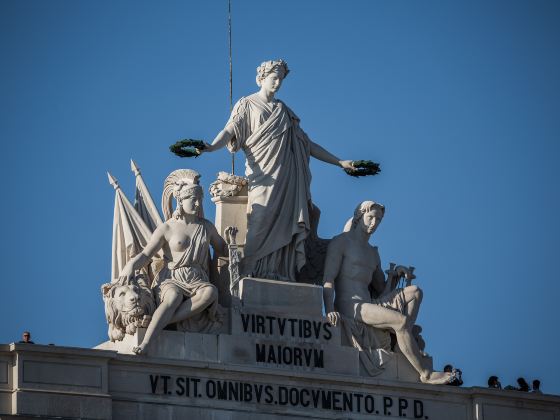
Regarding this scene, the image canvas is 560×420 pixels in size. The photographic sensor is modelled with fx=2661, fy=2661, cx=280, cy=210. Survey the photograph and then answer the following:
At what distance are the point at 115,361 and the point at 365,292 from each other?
5982 millimetres

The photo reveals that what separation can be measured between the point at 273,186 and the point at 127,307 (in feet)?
14.0

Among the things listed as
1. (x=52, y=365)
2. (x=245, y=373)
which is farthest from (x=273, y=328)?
(x=52, y=365)

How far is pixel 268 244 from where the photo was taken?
5103 centimetres

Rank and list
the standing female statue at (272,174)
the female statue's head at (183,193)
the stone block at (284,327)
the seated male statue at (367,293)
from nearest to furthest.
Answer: the stone block at (284,327), the female statue's head at (183,193), the standing female statue at (272,174), the seated male statue at (367,293)

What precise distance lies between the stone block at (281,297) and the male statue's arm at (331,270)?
0.28 m

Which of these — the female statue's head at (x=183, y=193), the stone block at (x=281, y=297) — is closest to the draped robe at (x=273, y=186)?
the stone block at (x=281, y=297)

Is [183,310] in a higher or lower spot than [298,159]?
lower

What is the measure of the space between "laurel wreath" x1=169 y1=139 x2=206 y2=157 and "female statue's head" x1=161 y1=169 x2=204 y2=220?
1.08ft

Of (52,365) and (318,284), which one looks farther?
(318,284)

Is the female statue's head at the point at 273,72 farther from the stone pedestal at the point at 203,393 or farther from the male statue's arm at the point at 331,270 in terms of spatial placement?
the stone pedestal at the point at 203,393

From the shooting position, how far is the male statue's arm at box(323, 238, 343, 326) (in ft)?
168

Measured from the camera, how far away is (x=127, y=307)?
48.9 meters

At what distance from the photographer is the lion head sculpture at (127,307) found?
48.8 m

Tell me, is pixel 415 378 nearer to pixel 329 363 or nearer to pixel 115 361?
pixel 329 363
